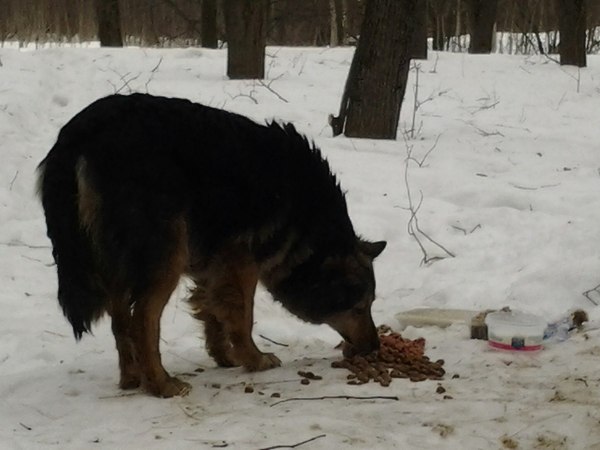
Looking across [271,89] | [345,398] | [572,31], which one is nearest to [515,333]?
[345,398]

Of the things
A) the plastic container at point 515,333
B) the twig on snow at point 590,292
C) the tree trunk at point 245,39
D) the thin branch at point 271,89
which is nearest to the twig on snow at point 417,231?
the twig on snow at point 590,292

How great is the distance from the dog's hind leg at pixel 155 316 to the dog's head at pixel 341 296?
2.38 feet

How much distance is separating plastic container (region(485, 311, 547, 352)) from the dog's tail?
191 centimetres

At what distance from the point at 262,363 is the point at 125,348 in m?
0.70

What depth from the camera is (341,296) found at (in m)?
4.13

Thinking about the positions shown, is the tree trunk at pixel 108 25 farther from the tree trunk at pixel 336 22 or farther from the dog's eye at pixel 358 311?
the dog's eye at pixel 358 311

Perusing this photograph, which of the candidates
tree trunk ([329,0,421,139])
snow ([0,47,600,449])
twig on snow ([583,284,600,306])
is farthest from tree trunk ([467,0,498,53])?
twig on snow ([583,284,600,306])

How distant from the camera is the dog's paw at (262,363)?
4.12m

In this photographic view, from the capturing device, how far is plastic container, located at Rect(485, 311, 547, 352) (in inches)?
162

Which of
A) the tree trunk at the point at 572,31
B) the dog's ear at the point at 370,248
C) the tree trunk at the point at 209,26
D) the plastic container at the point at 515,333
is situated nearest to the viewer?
the plastic container at the point at 515,333

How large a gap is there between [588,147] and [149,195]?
20.0 ft

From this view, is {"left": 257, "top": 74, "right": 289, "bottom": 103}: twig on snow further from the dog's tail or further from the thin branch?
the dog's tail

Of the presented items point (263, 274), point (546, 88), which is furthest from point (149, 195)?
point (546, 88)

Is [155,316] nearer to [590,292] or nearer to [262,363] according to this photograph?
[262,363]
